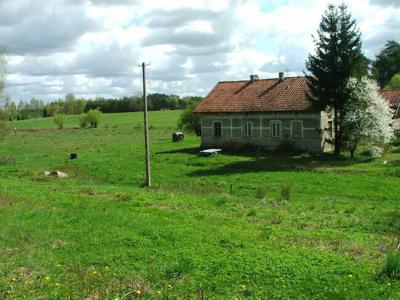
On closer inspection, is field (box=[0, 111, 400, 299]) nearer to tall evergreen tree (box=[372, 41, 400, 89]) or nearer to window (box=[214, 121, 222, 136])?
window (box=[214, 121, 222, 136])

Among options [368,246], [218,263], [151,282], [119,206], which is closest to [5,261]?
[151,282]

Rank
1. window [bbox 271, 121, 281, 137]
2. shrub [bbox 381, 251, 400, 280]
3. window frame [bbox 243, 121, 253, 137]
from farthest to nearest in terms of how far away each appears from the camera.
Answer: window frame [bbox 243, 121, 253, 137] < window [bbox 271, 121, 281, 137] < shrub [bbox 381, 251, 400, 280]

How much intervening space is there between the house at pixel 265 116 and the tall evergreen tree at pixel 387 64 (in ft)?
187

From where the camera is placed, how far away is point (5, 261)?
9.48 meters

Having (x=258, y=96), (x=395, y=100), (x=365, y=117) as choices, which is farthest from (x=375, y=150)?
(x=395, y=100)

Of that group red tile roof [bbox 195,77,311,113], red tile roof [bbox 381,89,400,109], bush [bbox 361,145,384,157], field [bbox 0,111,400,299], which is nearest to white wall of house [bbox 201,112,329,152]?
red tile roof [bbox 195,77,311,113]

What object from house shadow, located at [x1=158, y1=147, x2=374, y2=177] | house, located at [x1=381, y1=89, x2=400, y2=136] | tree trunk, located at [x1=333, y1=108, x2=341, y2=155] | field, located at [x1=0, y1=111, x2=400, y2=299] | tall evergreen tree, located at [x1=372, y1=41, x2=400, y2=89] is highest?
tall evergreen tree, located at [x1=372, y1=41, x2=400, y2=89]

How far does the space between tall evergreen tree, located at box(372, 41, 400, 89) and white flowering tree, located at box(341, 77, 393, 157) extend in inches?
2438

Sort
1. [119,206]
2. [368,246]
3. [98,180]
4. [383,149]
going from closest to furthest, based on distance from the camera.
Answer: [368,246] < [119,206] < [98,180] < [383,149]

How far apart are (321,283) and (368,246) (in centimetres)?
280

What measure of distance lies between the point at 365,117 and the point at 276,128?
792 cm

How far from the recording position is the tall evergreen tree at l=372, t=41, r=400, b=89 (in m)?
89.7

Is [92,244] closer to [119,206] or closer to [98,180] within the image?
[119,206]

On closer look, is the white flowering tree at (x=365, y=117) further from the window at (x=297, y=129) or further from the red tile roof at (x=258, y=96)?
the window at (x=297, y=129)
